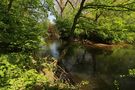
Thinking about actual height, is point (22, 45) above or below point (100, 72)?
above

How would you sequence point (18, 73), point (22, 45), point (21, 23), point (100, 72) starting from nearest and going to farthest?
point (18, 73) < point (22, 45) < point (21, 23) < point (100, 72)

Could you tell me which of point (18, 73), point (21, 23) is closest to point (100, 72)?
point (21, 23)

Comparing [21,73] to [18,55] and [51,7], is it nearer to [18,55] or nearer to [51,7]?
→ [18,55]

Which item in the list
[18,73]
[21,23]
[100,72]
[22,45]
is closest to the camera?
[18,73]

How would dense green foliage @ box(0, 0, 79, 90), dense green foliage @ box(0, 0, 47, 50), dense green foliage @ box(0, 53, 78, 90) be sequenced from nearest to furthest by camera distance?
dense green foliage @ box(0, 53, 78, 90) < dense green foliage @ box(0, 0, 79, 90) < dense green foliage @ box(0, 0, 47, 50)

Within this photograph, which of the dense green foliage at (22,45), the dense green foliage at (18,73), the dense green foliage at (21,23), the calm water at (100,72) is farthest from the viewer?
the calm water at (100,72)

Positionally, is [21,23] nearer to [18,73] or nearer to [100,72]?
[18,73]

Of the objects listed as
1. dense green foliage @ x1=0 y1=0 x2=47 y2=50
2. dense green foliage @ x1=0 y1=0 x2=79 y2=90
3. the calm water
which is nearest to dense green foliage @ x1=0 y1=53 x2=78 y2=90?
dense green foliage @ x1=0 y1=0 x2=79 y2=90

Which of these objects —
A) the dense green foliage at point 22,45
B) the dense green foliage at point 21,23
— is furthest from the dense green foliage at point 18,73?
the dense green foliage at point 21,23

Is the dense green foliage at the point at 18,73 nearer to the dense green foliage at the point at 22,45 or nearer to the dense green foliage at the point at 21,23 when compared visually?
the dense green foliage at the point at 22,45

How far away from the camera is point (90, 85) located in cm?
1869

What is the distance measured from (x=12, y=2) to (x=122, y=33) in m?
5.88

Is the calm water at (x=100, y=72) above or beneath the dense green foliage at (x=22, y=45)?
beneath

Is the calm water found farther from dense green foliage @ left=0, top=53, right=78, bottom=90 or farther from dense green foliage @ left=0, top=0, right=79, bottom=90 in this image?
dense green foliage @ left=0, top=53, right=78, bottom=90
